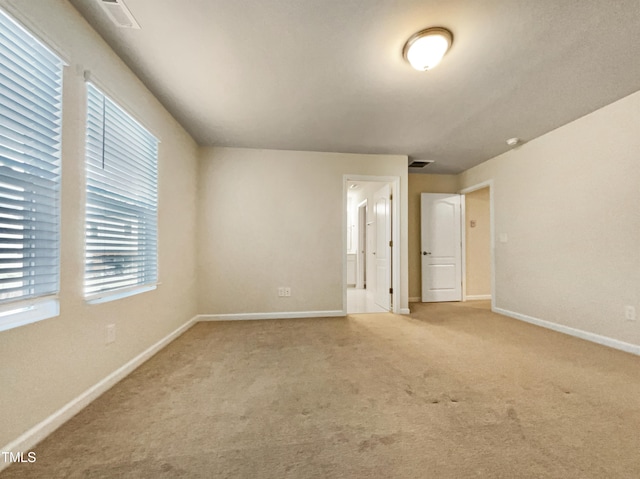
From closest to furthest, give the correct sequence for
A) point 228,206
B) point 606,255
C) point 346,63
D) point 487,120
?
1. point 346,63
2. point 606,255
3. point 487,120
4. point 228,206

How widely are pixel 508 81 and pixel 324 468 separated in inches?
117

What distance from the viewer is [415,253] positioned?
193 inches

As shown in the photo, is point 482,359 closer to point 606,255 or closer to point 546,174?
point 606,255

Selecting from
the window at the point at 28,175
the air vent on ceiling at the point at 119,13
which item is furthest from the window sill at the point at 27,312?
the air vent on ceiling at the point at 119,13

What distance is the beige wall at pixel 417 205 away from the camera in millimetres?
4910

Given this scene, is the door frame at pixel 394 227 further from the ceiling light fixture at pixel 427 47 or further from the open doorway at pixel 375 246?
the ceiling light fixture at pixel 427 47

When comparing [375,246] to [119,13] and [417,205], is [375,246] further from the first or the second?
[119,13]

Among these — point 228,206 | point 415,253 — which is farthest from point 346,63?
point 415,253

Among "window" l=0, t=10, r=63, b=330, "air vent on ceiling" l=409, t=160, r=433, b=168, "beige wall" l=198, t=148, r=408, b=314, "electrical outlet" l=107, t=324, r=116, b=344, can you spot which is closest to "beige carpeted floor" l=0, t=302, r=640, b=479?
"electrical outlet" l=107, t=324, r=116, b=344

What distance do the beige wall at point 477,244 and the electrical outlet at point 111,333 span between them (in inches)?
208

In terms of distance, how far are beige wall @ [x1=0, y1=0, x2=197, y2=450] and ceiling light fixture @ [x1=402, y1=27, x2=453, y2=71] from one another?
205 cm

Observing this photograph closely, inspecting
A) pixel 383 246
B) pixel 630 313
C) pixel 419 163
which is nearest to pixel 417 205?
pixel 419 163

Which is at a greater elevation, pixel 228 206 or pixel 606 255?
pixel 228 206

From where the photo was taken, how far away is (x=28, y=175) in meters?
1.29
